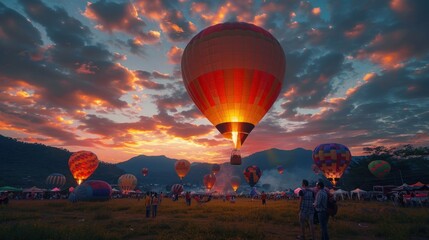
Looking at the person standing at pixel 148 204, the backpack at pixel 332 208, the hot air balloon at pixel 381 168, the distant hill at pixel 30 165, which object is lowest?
the person standing at pixel 148 204

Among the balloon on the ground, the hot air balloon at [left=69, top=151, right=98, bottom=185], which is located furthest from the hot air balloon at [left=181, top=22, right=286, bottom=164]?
the hot air balloon at [left=69, top=151, right=98, bottom=185]

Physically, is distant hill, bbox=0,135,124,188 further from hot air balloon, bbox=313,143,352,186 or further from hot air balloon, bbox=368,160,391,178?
hot air balloon, bbox=368,160,391,178

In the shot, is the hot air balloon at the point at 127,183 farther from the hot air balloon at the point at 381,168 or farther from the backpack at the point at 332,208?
the backpack at the point at 332,208

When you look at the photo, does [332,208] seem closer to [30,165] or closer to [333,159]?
[333,159]

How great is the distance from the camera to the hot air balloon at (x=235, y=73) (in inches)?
992

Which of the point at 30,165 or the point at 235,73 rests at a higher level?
the point at 235,73

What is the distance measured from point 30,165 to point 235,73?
18269 cm

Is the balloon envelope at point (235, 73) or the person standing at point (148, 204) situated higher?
the balloon envelope at point (235, 73)

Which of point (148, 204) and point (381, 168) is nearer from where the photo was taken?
point (148, 204)

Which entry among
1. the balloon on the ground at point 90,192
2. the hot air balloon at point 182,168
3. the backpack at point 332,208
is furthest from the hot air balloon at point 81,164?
the backpack at point 332,208

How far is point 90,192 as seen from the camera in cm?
3538

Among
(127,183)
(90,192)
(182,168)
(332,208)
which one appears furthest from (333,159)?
(127,183)

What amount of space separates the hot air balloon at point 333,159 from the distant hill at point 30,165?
410 feet

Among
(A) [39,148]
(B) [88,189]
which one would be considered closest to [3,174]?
(A) [39,148]
